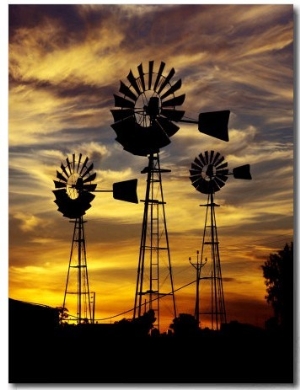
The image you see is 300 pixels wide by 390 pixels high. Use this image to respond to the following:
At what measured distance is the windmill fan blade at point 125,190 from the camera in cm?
1470

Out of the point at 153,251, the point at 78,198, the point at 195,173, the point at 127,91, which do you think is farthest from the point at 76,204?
the point at 127,91


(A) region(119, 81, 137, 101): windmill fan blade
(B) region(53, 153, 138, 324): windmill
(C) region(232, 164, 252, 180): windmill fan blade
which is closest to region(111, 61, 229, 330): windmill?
(A) region(119, 81, 137, 101): windmill fan blade

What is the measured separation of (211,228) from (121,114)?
3025 mm

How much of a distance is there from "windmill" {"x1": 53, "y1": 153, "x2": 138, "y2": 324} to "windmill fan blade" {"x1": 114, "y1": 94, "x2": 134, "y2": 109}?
3.22ft

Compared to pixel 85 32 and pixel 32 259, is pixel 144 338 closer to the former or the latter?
pixel 32 259

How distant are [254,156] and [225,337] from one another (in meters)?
2.73

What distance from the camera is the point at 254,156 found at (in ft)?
47.6

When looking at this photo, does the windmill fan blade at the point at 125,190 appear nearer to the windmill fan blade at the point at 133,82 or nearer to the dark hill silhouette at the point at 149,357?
the windmill fan blade at the point at 133,82

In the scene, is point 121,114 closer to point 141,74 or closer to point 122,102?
point 122,102

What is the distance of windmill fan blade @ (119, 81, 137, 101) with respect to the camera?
1493 centimetres

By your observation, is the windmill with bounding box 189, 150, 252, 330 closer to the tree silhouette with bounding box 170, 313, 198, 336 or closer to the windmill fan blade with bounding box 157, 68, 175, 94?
the tree silhouette with bounding box 170, 313, 198, 336

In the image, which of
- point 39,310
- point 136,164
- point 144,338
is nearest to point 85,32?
point 136,164

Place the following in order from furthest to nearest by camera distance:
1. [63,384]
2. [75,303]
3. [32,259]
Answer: [75,303]
[32,259]
[63,384]

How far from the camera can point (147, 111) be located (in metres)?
16.2
